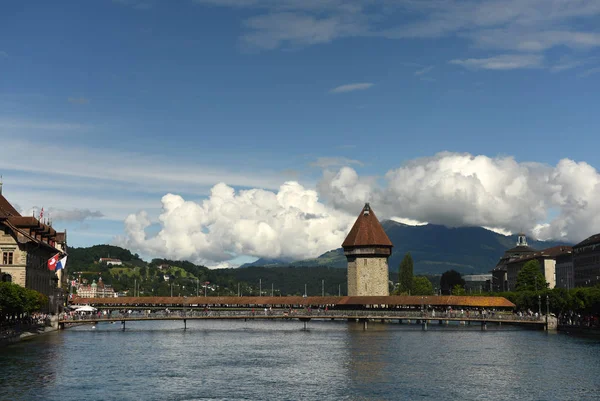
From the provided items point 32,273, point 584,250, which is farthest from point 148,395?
point 584,250

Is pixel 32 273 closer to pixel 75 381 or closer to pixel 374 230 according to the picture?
→ pixel 75 381

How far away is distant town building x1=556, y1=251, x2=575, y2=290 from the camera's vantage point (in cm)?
17005

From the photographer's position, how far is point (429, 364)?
5909 centimetres

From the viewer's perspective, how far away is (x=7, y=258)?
83312mm

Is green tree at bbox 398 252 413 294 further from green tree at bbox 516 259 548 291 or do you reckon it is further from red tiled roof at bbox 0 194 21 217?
red tiled roof at bbox 0 194 21 217

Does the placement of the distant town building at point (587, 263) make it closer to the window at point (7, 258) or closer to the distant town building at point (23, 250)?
the distant town building at point (23, 250)

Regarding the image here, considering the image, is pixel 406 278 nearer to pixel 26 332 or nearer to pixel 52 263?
pixel 52 263

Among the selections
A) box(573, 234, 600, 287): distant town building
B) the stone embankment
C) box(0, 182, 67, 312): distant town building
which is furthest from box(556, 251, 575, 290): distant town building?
box(0, 182, 67, 312): distant town building

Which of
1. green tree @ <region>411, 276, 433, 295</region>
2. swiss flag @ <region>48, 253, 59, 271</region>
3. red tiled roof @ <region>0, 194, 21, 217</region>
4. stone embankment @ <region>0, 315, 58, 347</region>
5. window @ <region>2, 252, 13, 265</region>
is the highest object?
red tiled roof @ <region>0, 194, 21, 217</region>

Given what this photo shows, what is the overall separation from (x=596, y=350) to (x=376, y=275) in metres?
75.6

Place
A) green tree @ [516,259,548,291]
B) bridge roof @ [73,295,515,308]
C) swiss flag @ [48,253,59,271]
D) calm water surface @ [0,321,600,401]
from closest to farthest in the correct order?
1. calm water surface @ [0,321,600,401]
2. swiss flag @ [48,253,59,271]
3. bridge roof @ [73,295,515,308]
4. green tree @ [516,259,548,291]

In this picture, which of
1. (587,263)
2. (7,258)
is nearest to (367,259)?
(587,263)

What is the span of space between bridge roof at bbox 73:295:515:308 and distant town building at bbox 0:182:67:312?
52.8 m

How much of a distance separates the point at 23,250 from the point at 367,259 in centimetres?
7293
